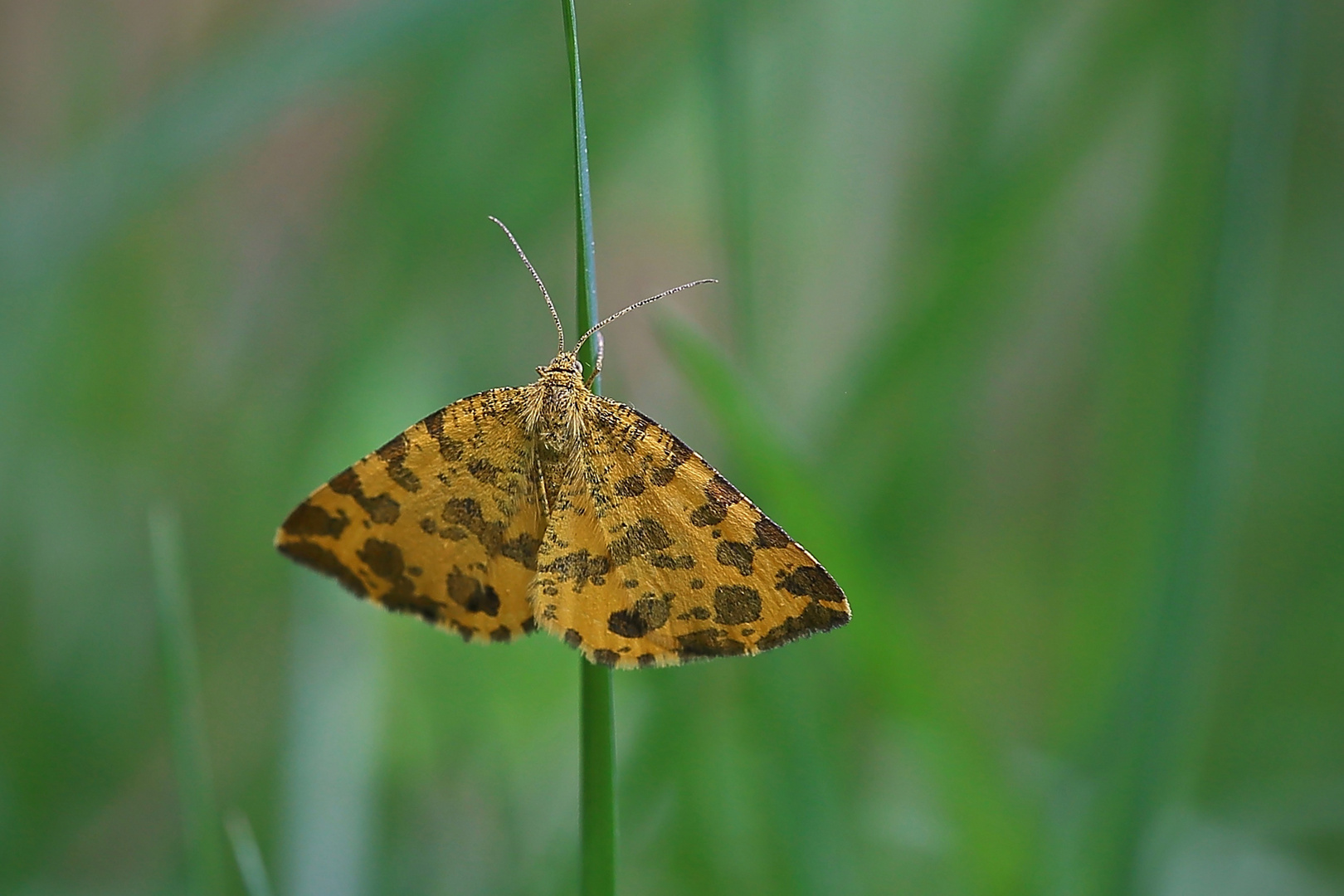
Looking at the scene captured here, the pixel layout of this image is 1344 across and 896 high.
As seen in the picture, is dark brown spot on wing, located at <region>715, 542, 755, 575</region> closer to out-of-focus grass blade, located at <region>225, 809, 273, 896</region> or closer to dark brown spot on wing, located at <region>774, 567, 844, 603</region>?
dark brown spot on wing, located at <region>774, 567, 844, 603</region>

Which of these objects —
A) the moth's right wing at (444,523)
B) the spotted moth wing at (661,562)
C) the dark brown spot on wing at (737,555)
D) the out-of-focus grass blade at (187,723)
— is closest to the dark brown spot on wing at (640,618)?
the spotted moth wing at (661,562)

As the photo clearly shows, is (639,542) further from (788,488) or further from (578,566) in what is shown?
(788,488)

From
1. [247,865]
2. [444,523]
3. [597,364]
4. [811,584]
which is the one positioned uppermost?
[597,364]

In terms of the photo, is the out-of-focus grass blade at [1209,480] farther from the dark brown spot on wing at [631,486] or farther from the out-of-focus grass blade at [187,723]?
the out-of-focus grass blade at [187,723]

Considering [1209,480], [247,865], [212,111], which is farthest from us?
[212,111]

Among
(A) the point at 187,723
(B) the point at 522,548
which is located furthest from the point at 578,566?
(A) the point at 187,723

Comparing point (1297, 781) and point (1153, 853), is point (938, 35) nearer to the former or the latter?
point (1297, 781)

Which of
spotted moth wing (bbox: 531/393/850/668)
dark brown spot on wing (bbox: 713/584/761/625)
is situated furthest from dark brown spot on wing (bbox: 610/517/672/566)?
dark brown spot on wing (bbox: 713/584/761/625)

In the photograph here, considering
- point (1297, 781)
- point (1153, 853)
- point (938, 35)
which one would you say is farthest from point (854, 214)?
point (1153, 853)
